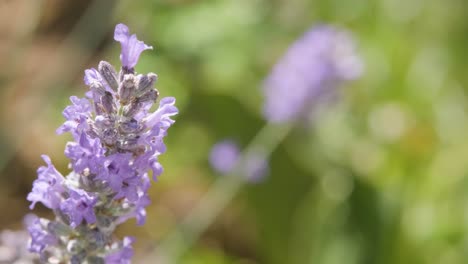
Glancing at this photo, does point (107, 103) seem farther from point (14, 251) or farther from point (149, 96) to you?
point (14, 251)

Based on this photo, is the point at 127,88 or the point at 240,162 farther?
the point at 240,162

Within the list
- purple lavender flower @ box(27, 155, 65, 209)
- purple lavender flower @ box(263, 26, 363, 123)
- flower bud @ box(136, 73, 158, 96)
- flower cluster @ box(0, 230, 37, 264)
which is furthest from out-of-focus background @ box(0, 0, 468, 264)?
flower bud @ box(136, 73, 158, 96)

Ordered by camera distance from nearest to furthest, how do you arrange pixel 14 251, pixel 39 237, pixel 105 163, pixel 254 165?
1. pixel 105 163
2. pixel 39 237
3. pixel 14 251
4. pixel 254 165

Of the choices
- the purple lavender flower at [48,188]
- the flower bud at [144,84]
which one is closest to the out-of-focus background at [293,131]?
the purple lavender flower at [48,188]

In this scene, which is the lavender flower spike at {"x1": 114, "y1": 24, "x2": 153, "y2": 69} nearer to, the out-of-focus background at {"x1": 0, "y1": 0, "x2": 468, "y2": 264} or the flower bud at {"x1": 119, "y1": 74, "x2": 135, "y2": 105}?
the flower bud at {"x1": 119, "y1": 74, "x2": 135, "y2": 105}

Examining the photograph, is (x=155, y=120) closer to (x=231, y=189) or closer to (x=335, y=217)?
(x=231, y=189)

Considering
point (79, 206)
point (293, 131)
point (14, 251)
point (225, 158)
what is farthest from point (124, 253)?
point (293, 131)

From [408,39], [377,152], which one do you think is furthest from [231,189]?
[408,39]
